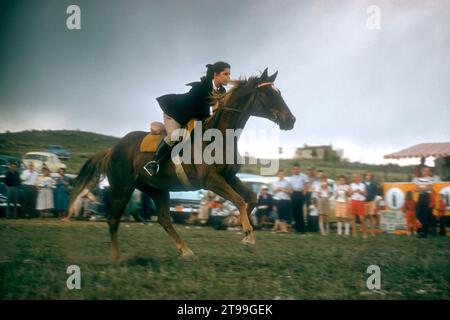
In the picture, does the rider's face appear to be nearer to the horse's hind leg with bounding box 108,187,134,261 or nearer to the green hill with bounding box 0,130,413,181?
Result: the horse's hind leg with bounding box 108,187,134,261

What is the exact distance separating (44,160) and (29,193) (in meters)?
2.84

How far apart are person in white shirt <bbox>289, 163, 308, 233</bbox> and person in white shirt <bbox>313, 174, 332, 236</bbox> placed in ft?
1.16

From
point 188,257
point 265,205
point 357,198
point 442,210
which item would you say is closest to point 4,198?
point 265,205

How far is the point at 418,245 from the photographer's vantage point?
31.1ft

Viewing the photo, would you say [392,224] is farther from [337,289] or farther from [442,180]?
[337,289]

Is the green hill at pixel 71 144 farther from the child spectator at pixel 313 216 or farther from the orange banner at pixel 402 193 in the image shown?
the orange banner at pixel 402 193

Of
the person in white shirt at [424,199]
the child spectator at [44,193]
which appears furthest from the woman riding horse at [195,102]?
the child spectator at [44,193]

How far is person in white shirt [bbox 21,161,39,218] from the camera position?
13.4 metres

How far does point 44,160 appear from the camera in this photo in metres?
16.1

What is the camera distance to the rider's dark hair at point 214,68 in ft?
22.1

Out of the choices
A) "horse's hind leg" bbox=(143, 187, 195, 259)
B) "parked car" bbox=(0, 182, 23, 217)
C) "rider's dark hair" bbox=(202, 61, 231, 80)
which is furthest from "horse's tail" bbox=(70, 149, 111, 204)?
"parked car" bbox=(0, 182, 23, 217)

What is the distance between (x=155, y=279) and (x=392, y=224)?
959cm

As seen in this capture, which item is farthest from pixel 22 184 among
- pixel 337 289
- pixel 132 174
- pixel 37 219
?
pixel 337 289

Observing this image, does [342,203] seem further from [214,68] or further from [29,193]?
[29,193]
